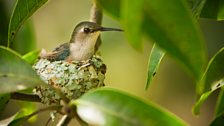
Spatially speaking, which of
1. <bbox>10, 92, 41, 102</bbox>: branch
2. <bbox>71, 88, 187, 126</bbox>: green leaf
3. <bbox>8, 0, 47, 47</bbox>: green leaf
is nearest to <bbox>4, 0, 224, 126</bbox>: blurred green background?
<bbox>10, 92, 41, 102</bbox>: branch

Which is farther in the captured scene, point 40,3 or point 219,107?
point 40,3

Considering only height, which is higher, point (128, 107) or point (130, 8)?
point (130, 8)

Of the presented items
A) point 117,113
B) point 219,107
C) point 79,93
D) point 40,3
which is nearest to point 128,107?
point 117,113

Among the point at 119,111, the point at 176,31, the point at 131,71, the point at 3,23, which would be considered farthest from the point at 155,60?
the point at 131,71

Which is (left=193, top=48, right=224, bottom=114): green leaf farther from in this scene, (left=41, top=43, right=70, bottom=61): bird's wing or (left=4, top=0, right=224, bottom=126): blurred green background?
(left=4, top=0, right=224, bottom=126): blurred green background

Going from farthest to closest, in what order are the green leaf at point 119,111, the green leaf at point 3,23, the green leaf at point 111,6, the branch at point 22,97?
the green leaf at point 3,23 < the branch at point 22,97 < the green leaf at point 119,111 < the green leaf at point 111,6

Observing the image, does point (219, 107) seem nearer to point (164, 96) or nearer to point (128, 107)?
point (128, 107)

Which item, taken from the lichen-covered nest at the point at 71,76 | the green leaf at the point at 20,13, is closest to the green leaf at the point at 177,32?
the green leaf at the point at 20,13

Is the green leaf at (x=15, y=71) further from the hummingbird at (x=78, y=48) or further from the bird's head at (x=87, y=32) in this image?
the hummingbird at (x=78, y=48)
